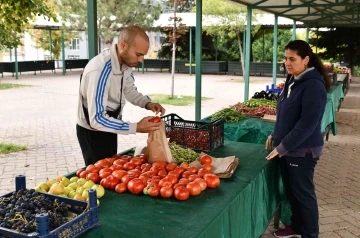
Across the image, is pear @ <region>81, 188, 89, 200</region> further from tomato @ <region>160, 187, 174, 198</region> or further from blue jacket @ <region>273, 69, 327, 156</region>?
blue jacket @ <region>273, 69, 327, 156</region>

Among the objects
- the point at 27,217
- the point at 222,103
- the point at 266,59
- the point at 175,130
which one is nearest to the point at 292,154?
the point at 175,130

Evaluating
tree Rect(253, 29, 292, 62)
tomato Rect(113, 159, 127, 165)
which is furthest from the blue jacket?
tree Rect(253, 29, 292, 62)

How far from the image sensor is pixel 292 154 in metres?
3.46

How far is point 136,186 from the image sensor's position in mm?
2574

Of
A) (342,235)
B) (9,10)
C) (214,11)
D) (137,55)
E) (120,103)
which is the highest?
(214,11)

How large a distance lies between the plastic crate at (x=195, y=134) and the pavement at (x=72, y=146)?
1.23 m

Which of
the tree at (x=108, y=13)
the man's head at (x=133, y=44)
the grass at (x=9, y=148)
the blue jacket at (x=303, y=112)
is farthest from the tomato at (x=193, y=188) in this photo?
the tree at (x=108, y=13)

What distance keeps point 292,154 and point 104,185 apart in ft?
5.32

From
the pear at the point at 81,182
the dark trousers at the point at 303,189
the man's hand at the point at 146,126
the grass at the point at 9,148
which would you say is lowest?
the grass at the point at 9,148

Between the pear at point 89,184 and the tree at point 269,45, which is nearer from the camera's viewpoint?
the pear at point 89,184

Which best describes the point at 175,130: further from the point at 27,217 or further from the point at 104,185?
the point at 27,217

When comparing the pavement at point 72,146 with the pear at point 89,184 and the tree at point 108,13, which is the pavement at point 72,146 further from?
the tree at point 108,13

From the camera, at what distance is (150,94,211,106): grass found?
14536 millimetres

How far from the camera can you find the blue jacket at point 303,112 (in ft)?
10.6
